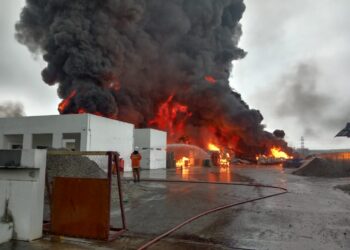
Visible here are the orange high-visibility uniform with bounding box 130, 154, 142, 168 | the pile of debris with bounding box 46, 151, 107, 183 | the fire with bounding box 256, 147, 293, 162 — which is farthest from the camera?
the fire with bounding box 256, 147, 293, 162

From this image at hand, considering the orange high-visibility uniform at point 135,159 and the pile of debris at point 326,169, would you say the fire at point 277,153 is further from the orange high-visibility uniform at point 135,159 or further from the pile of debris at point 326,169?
the orange high-visibility uniform at point 135,159

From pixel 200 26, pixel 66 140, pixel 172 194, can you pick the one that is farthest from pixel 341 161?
pixel 200 26

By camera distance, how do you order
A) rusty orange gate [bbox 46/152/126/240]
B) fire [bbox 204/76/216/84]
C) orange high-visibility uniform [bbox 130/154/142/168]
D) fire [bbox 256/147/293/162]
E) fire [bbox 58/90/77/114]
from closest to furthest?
rusty orange gate [bbox 46/152/126/240] < orange high-visibility uniform [bbox 130/154/142/168] < fire [bbox 58/90/77/114] < fire [bbox 256/147/293/162] < fire [bbox 204/76/216/84]

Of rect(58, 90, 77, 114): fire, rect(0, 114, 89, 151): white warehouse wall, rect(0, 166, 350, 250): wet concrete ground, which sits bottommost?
rect(0, 166, 350, 250): wet concrete ground

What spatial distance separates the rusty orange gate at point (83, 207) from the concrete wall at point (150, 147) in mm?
25186

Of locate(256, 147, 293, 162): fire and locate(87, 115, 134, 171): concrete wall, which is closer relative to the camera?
locate(87, 115, 134, 171): concrete wall

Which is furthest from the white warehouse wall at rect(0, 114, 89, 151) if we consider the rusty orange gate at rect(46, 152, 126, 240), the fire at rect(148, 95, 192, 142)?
the fire at rect(148, 95, 192, 142)

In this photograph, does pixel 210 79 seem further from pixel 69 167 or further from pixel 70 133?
pixel 69 167

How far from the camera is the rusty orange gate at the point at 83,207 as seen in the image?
19.2 ft

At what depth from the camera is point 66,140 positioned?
83.3 ft

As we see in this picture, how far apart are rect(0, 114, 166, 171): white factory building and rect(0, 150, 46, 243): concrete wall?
18104mm

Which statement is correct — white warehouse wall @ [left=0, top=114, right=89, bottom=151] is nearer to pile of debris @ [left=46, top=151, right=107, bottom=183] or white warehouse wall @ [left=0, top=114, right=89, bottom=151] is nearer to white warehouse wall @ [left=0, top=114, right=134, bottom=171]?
white warehouse wall @ [left=0, top=114, right=134, bottom=171]

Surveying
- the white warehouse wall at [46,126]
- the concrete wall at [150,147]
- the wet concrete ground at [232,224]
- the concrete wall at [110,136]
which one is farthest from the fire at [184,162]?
the wet concrete ground at [232,224]

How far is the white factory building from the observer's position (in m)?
24.5
